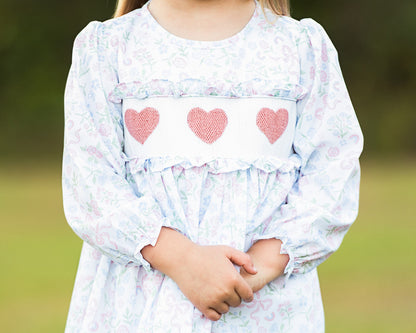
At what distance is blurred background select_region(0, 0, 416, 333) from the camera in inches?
182

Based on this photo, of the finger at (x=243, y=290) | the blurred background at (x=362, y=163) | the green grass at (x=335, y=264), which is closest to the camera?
the finger at (x=243, y=290)

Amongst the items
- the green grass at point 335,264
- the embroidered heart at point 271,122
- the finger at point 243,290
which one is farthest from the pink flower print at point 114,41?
the green grass at point 335,264

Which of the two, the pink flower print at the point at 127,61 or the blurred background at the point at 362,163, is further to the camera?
the blurred background at the point at 362,163

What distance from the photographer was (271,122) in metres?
1.75

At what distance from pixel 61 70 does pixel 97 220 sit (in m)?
11.8

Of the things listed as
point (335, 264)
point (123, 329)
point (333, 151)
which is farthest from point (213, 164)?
point (335, 264)

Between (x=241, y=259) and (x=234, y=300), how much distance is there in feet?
0.26

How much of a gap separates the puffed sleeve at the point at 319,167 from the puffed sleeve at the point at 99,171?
26cm

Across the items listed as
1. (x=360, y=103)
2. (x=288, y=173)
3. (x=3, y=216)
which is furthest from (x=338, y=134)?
(x=360, y=103)

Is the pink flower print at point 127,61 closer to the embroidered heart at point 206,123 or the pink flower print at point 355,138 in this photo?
the embroidered heart at point 206,123

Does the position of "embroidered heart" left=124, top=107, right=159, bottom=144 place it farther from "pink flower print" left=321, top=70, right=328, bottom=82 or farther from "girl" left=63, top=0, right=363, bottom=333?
"pink flower print" left=321, top=70, right=328, bottom=82

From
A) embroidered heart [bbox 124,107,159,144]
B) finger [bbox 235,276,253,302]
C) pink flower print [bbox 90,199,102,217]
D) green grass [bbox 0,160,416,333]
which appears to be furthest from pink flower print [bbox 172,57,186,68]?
green grass [bbox 0,160,416,333]

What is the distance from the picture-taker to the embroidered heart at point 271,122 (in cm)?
174

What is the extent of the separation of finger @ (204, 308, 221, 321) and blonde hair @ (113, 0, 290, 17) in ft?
2.26
